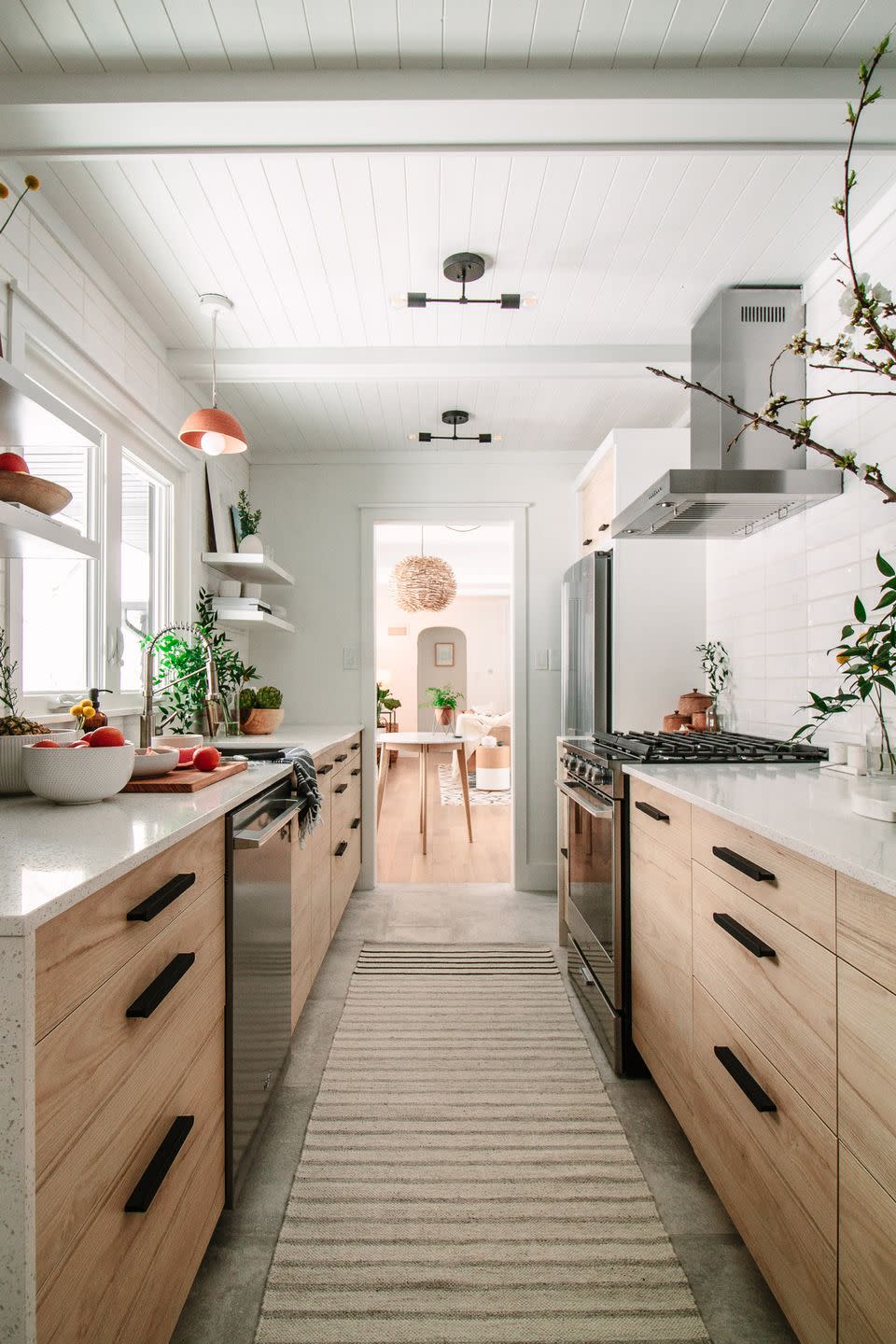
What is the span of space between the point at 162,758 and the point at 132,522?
148 cm

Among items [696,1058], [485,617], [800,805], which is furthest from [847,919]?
[485,617]

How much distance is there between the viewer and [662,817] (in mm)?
1740

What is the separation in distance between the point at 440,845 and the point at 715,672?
8.61 feet

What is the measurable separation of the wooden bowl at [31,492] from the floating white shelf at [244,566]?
68.4 inches

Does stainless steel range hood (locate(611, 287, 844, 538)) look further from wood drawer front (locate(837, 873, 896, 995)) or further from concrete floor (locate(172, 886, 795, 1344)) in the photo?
concrete floor (locate(172, 886, 795, 1344))

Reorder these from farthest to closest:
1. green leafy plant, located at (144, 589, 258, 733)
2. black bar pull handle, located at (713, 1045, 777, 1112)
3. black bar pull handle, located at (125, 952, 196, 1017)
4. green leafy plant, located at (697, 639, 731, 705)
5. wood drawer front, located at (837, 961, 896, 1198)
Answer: green leafy plant, located at (697, 639, 731, 705) → green leafy plant, located at (144, 589, 258, 733) → black bar pull handle, located at (713, 1045, 777, 1112) → black bar pull handle, located at (125, 952, 196, 1017) → wood drawer front, located at (837, 961, 896, 1198)

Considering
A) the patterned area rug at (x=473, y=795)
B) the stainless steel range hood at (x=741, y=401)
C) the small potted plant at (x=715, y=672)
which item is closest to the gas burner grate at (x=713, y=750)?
the small potted plant at (x=715, y=672)

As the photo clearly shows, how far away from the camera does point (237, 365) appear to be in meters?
2.87

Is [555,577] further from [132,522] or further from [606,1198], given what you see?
[606,1198]

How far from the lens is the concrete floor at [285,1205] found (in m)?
1.22

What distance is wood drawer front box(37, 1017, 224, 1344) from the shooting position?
30.2 inches

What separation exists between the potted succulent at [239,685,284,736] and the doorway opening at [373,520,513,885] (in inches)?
54.6

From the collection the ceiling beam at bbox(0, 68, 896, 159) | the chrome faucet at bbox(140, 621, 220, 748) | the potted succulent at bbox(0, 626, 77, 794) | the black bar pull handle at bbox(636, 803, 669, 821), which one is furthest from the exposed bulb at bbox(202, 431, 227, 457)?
the black bar pull handle at bbox(636, 803, 669, 821)

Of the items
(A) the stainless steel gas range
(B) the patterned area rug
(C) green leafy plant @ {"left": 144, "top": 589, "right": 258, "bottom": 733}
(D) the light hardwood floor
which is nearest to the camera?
(A) the stainless steel gas range
